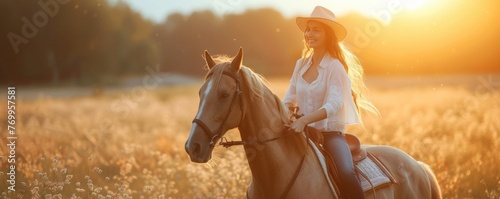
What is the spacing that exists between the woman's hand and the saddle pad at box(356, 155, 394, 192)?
100cm

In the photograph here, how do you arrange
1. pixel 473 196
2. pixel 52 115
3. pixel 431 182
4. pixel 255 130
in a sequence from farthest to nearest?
pixel 52 115 < pixel 473 196 < pixel 431 182 < pixel 255 130

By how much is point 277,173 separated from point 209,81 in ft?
3.60

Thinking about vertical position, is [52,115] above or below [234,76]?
above

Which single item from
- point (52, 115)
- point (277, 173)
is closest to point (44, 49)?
point (52, 115)

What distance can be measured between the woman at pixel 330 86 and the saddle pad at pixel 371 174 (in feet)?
1.01

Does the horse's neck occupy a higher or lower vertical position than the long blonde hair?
lower

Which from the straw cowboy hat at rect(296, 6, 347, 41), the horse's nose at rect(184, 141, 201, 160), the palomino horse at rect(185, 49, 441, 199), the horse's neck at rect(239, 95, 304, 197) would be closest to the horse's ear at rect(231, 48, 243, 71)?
the palomino horse at rect(185, 49, 441, 199)

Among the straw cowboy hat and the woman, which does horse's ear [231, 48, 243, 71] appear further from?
the straw cowboy hat

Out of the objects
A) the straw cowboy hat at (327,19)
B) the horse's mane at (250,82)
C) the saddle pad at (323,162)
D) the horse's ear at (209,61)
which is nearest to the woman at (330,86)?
the straw cowboy hat at (327,19)

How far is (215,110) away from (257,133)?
1.99ft

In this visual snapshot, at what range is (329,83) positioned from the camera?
5977 millimetres

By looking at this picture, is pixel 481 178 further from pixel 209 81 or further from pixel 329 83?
pixel 209 81

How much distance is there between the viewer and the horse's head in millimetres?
4809

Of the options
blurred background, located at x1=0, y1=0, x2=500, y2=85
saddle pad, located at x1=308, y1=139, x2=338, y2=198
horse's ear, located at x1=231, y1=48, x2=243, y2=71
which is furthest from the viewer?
blurred background, located at x1=0, y1=0, x2=500, y2=85
